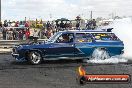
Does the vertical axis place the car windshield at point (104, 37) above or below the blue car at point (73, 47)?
above

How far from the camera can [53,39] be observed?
15227 mm

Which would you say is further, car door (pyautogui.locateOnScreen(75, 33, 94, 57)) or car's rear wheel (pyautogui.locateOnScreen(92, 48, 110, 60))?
car's rear wheel (pyautogui.locateOnScreen(92, 48, 110, 60))

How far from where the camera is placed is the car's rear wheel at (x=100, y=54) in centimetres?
1543

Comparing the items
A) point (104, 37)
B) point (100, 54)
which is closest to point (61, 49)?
point (100, 54)

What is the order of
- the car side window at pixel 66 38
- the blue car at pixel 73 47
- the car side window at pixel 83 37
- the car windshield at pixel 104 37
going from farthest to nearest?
the car windshield at pixel 104 37 → the car side window at pixel 83 37 → the car side window at pixel 66 38 → the blue car at pixel 73 47

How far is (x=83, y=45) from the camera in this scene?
1528 cm

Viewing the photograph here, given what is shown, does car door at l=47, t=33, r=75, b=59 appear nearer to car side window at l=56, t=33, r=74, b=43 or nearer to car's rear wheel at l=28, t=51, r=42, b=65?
car side window at l=56, t=33, r=74, b=43

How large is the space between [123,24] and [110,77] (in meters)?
16.7

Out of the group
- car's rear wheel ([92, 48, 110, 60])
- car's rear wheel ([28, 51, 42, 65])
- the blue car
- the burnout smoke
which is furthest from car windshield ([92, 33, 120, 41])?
car's rear wheel ([28, 51, 42, 65])

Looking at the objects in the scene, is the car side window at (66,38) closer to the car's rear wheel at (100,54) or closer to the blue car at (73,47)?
the blue car at (73,47)

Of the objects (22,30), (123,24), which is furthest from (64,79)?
(22,30)

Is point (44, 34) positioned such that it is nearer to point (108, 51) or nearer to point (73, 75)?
point (108, 51)

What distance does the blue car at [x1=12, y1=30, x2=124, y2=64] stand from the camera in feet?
49.1

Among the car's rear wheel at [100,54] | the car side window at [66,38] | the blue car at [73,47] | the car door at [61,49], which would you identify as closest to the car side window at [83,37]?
the blue car at [73,47]
